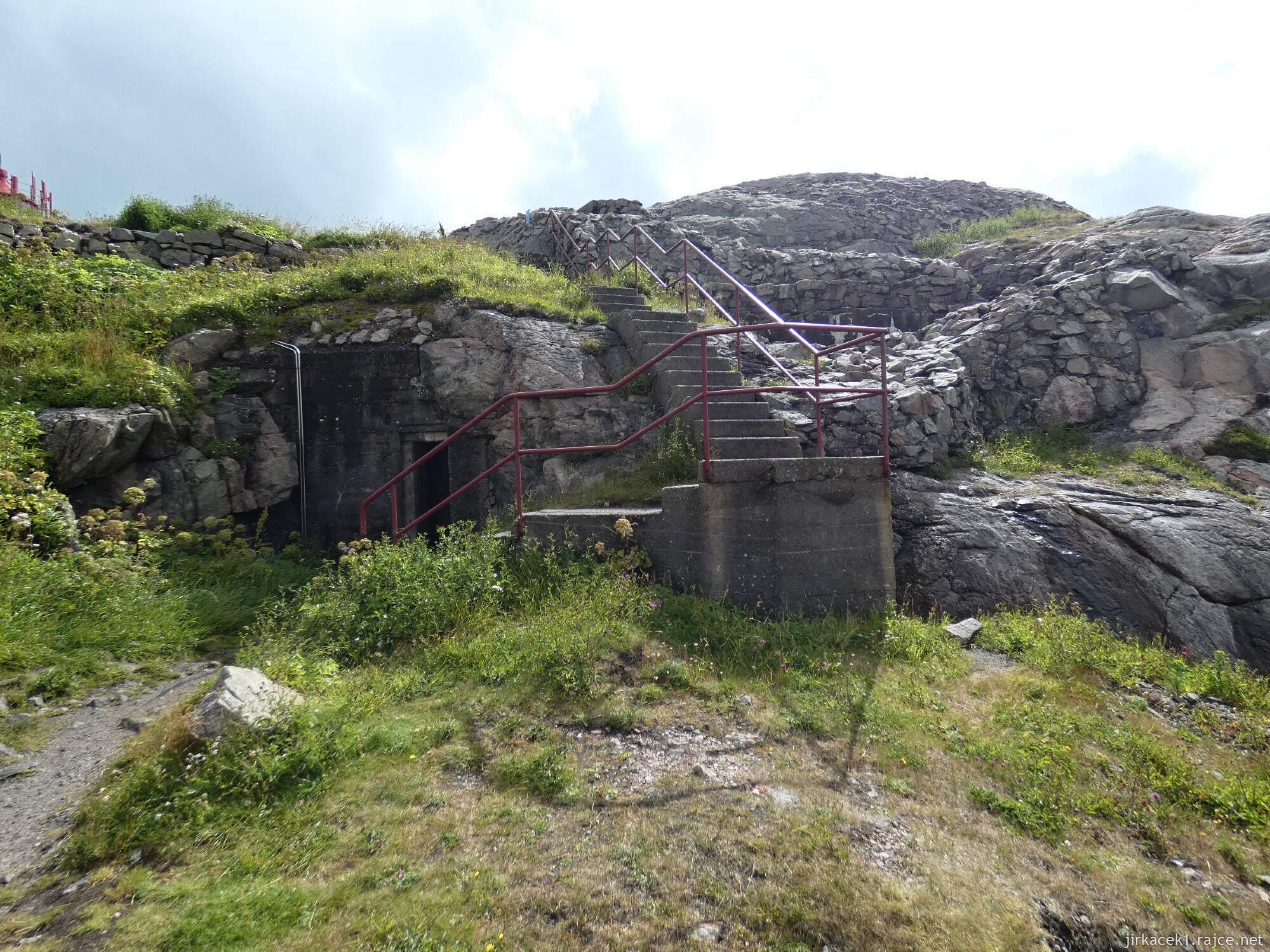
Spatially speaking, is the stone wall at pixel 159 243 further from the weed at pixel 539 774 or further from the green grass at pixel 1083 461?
the green grass at pixel 1083 461

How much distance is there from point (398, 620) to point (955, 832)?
12.6ft

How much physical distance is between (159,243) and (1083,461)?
1434 centimetres

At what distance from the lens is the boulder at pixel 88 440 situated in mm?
5938

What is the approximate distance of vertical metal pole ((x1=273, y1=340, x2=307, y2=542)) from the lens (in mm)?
7652

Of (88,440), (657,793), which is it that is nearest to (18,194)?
(88,440)

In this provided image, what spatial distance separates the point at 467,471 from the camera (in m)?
7.74

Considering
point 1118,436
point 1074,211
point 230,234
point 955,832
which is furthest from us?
point 1074,211

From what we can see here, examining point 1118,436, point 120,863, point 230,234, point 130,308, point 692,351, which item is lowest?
point 120,863

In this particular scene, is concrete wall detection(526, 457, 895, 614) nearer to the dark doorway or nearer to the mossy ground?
the dark doorway

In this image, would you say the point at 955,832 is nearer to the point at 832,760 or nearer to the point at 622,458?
the point at 832,760

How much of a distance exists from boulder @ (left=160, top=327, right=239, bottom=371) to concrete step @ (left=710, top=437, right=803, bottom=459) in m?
6.49

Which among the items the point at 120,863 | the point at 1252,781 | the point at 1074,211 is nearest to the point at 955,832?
the point at 1252,781

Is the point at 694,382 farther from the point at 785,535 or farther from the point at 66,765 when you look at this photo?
the point at 66,765

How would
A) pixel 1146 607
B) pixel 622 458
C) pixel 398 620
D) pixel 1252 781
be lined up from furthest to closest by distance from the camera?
pixel 622 458 < pixel 1146 607 < pixel 398 620 < pixel 1252 781
